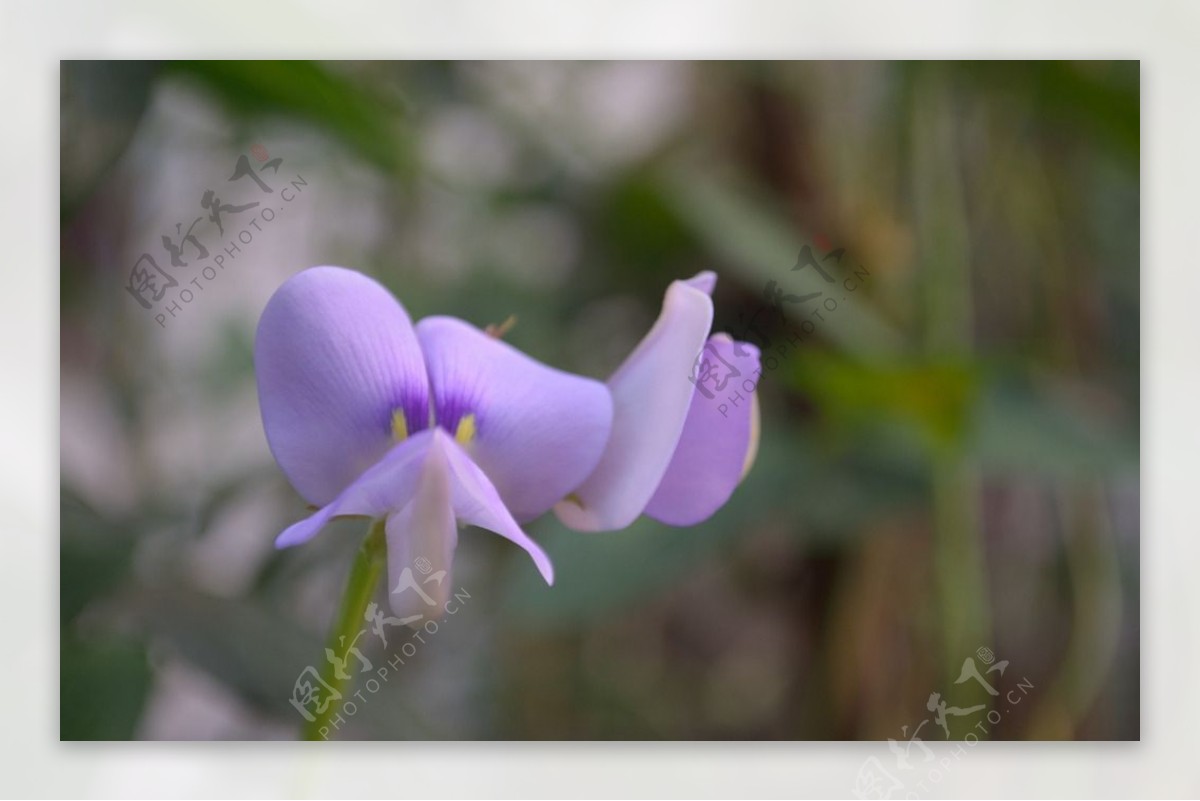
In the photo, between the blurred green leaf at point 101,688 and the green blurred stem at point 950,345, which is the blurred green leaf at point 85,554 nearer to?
the blurred green leaf at point 101,688

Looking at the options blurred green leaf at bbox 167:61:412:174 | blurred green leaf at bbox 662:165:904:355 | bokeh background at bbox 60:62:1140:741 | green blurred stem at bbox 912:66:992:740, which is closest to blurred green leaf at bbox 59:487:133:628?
bokeh background at bbox 60:62:1140:741

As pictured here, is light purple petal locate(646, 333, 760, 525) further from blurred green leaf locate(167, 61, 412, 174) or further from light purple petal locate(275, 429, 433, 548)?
blurred green leaf locate(167, 61, 412, 174)

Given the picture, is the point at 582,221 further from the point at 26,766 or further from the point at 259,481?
the point at 26,766

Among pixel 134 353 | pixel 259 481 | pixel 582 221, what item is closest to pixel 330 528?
pixel 259 481

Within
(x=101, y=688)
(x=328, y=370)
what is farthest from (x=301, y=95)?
(x=101, y=688)

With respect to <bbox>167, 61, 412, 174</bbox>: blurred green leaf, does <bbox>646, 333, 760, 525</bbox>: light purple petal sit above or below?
below

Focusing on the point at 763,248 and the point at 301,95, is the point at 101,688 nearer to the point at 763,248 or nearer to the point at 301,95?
the point at 301,95
